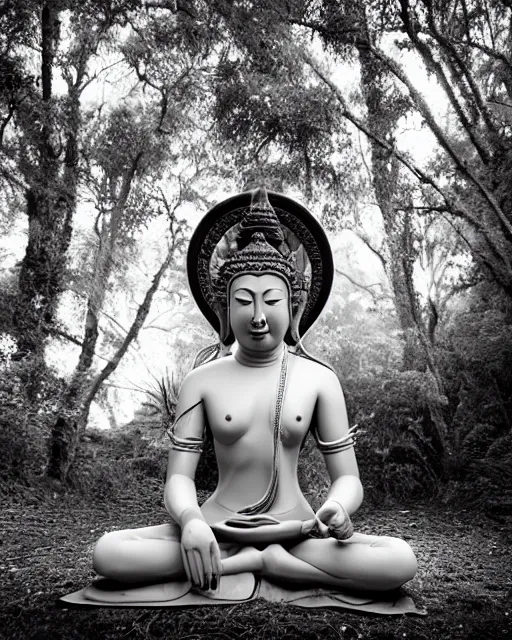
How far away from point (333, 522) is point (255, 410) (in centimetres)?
54

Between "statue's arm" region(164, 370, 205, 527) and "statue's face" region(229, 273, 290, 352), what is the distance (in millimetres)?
262

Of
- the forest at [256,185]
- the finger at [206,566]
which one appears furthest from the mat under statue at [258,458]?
the forest at [256,185]

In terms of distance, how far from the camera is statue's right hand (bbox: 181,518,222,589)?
1.95 meters

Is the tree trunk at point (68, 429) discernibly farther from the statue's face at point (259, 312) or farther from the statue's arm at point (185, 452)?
the statue's face at point (259, 312)

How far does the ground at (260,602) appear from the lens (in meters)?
1.85

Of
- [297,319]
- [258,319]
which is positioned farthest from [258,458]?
[297,319]

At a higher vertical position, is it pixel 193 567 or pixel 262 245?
pixel 262 245

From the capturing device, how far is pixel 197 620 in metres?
1.90

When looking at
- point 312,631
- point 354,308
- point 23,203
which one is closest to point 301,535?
point 312,631

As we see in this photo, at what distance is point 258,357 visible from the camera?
2482 millimetres

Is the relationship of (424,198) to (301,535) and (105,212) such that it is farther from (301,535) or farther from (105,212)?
(301,535)

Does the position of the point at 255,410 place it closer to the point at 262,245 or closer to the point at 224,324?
the point at 224,324

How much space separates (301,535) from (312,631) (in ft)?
1.23

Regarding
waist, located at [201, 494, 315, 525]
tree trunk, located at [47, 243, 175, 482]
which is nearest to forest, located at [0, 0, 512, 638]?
tree trunk, located at [47, 243, 175, 482]
